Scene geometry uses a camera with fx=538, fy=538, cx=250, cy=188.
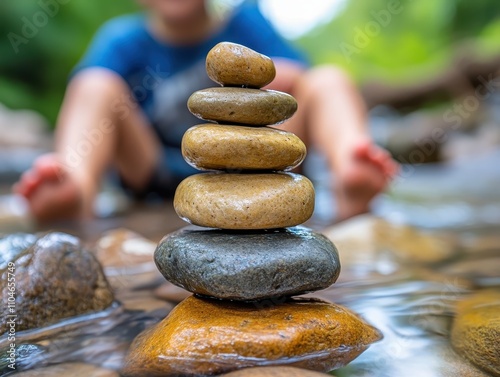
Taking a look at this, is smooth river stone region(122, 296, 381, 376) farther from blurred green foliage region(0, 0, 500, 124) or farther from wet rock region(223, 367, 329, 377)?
blurred green foliage region(0, 0, 500, 124)

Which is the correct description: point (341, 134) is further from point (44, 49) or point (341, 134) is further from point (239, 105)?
point (44, 49)

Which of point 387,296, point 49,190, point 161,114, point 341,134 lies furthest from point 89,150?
point 387,296

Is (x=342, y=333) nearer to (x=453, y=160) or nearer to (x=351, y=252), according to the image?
(x=351, y=252)

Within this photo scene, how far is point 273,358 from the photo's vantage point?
54.1 inches

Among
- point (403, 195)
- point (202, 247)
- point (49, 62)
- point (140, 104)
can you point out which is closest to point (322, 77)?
point (140, 104)

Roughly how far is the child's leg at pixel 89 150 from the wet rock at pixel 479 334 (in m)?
2.35

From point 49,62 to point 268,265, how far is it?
14.7m

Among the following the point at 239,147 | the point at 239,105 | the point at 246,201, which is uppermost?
the point at 239,105

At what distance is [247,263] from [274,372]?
0.33 metres

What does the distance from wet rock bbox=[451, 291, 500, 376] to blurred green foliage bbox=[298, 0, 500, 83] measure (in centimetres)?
1559

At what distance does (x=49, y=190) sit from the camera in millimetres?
3184

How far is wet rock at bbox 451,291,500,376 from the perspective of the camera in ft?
4.55

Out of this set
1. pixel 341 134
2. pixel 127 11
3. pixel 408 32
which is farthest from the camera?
pixel 408 32

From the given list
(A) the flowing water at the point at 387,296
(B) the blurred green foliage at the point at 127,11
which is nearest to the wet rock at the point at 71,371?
(A) the flowing water at the point at 387,296
